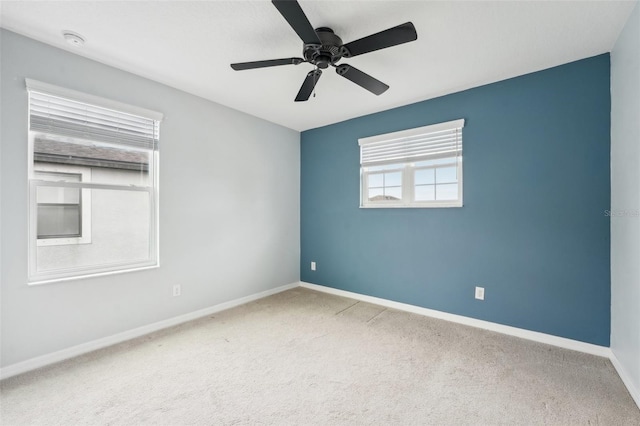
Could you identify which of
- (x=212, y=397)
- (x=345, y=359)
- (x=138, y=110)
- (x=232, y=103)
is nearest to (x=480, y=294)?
(x=345, y=359)

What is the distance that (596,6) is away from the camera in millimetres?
1782

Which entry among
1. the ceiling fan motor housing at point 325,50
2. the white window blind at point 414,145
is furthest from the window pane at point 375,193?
the ceiling fan motor housing at point 325,50

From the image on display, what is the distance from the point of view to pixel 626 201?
1.97 metres

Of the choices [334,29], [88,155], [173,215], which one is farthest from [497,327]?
[88,155]

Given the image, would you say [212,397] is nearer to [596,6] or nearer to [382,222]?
[382,222]

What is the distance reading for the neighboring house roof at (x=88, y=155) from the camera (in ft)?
7.36

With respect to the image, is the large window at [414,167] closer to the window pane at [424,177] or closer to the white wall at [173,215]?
the window pane at [424,177]

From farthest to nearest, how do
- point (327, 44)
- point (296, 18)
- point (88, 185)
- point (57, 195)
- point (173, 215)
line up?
point (173, 215)
point (88, 185)
point (57, 195)
point (327, 44)
point (296, 18)

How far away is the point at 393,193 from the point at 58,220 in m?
3.37

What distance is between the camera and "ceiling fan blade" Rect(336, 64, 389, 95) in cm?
204

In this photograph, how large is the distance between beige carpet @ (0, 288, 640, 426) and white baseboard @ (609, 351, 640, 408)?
0.12 ft

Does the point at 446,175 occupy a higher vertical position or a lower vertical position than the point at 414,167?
lower

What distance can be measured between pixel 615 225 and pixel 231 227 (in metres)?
3.69

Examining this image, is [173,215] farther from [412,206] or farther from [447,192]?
[447,192]
